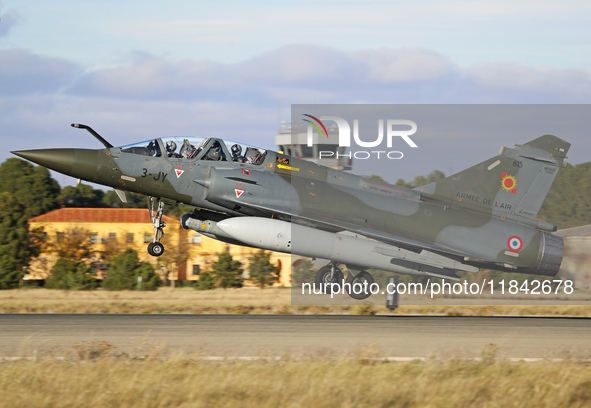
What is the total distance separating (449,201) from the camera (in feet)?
71.9

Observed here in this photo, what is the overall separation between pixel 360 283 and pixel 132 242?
41.6 m

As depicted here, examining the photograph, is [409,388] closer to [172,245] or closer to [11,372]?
[11,372]

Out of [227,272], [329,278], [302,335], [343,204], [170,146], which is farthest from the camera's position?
[227,272]

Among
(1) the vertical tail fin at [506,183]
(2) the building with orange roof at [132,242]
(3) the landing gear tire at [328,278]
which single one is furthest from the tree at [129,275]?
(1) the vertical tail fin at [506,183]

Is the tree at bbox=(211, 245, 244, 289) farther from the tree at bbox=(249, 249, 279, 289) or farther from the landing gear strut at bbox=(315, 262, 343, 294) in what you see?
the landing gear strut at bbox=(315, 262, 343, 294)

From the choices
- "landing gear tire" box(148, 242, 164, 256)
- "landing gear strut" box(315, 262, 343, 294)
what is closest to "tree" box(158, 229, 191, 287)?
"landing gear strut" box(315, 262, 343, 294)

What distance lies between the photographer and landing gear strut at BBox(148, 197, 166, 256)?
1895 centimetres

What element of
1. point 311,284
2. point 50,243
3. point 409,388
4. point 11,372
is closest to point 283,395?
point 409,388

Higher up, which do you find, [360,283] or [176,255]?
[360,283]

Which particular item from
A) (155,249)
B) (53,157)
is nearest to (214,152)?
(155,249)

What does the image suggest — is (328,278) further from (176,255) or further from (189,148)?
(176,255)

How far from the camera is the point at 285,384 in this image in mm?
9641

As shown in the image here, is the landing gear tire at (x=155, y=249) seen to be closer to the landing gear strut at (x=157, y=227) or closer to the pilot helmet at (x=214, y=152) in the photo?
the landing gear strut at (x=157, y=227)

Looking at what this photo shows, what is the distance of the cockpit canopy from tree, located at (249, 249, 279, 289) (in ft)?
103
